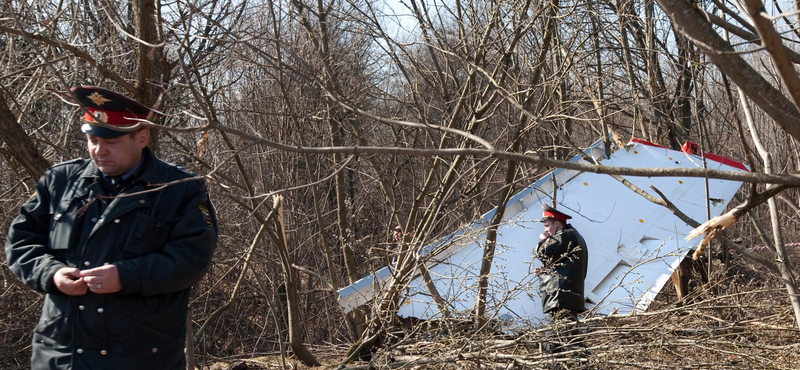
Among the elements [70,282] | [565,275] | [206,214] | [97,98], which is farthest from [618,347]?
[97,98]

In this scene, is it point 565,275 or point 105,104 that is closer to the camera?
point 105,104

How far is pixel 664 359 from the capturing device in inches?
157

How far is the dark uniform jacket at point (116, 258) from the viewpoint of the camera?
2434 millimetres

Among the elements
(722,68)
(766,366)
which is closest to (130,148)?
(722,68)

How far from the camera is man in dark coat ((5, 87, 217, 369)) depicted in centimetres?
243

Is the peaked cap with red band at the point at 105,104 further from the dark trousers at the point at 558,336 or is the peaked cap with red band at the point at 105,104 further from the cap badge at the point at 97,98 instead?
the dark trousers at the point at 558,336

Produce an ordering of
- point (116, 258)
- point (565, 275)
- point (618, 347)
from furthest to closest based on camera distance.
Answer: point (565, 275), point (618, 347), point (116, 258)

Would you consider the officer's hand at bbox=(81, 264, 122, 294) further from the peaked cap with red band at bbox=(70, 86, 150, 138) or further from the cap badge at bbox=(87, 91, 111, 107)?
the cap badge at bbox=(87, 91, 111, 107)

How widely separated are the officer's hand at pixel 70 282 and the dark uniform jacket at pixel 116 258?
63 millimetres

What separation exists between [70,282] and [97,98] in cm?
77

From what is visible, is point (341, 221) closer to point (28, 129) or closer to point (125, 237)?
point (28, 129)

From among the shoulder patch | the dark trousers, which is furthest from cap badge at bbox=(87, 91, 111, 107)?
the dark trousers

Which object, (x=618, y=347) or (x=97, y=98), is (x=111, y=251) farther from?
(x=618, y=347)

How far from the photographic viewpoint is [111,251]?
252 cm
